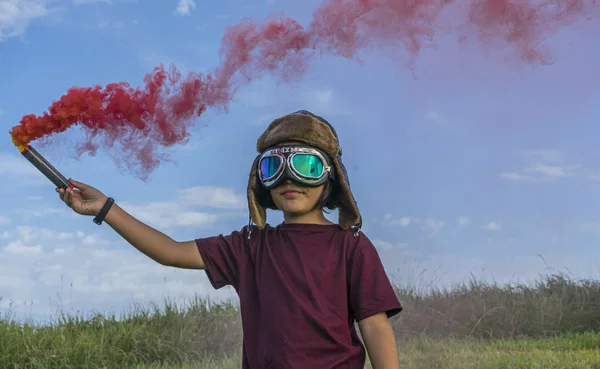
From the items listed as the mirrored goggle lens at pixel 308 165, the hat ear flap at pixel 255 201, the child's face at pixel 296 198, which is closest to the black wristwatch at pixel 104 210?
the hat ear flap at pixel 255 201

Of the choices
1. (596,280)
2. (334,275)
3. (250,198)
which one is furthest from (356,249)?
(596,280)

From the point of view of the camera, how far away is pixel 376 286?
3639 millimetres

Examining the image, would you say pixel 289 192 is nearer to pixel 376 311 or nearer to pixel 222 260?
pixel 222 260

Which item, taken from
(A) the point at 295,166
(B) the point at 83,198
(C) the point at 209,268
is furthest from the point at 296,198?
(B) the point at 83,198

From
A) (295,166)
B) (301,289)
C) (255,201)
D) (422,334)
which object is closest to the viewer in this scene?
(301,289)

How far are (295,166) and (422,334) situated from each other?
615 cm

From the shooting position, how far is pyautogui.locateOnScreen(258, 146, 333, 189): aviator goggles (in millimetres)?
3693

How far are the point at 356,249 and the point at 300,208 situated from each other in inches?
14.2

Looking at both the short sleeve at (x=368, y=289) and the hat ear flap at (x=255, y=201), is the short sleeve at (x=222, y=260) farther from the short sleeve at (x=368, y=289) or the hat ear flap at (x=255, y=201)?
the short sleeve at (x=368, y=289)

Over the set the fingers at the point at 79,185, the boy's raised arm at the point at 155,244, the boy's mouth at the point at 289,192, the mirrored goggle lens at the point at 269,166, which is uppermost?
the fingers at the point at 79,185

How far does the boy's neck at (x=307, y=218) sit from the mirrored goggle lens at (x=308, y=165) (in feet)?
0.75

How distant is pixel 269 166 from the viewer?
3.77 metres

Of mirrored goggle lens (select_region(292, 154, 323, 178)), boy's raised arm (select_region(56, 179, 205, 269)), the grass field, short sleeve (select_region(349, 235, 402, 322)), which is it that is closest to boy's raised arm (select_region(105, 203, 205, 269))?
boy's raised arm (select_region(56, 179, 205, 269))

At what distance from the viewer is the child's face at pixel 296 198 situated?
3.73m
